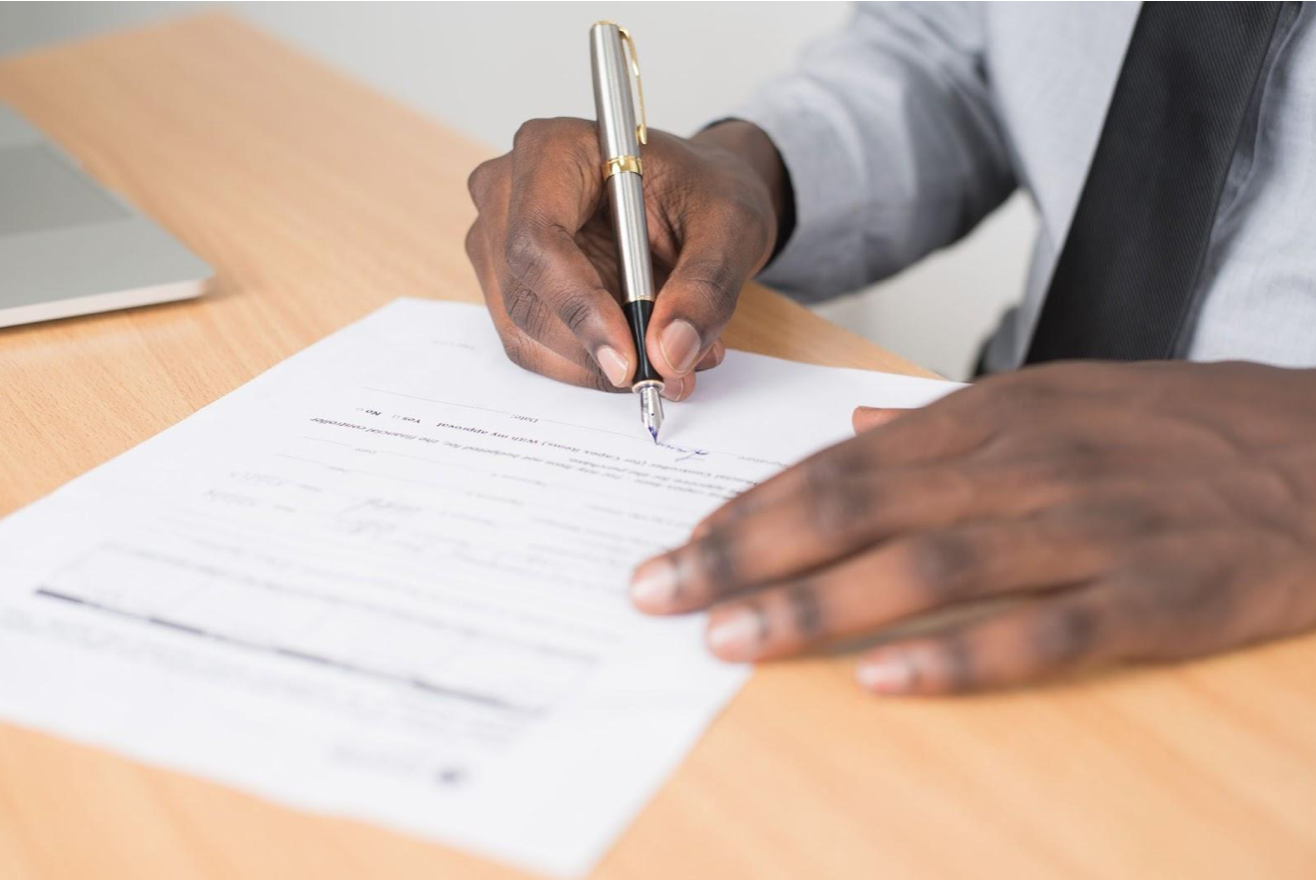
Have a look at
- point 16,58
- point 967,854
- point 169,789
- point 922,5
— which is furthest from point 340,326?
point 16,58

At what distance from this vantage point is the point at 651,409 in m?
Result: 0.52

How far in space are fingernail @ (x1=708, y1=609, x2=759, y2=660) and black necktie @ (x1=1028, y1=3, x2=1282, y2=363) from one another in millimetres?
487

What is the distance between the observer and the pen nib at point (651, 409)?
0.51m

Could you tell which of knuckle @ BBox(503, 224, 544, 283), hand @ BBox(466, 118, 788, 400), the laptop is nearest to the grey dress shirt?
hand @ BBox(466, 118, 788, 400)

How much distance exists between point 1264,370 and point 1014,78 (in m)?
0.48

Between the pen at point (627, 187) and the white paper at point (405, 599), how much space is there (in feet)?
0.08

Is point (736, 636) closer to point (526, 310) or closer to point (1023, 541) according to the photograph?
point (1023, 541)

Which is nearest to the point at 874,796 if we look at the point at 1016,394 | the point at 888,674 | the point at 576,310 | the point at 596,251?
the point at 888,674

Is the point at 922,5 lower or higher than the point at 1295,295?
higher

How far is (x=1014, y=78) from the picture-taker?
864 mm

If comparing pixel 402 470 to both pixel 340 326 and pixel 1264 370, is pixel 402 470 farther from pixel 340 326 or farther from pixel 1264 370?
pixel 1264 370

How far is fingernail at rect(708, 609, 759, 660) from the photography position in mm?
369

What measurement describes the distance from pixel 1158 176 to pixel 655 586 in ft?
1.72

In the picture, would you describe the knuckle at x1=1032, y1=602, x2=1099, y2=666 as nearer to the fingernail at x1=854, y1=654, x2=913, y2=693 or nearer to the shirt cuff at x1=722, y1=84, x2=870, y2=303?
the fingernail at x1=854, y1=654, x2=913, y2=693
